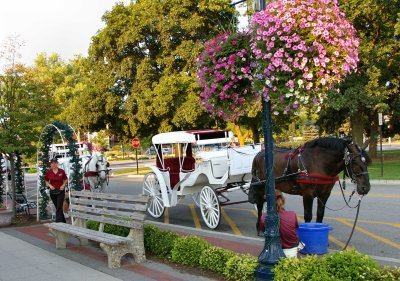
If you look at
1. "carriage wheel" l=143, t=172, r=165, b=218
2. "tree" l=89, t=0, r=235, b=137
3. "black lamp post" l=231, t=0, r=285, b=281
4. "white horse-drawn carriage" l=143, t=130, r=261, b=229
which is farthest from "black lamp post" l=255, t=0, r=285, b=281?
"tree" l=89, t=0, r=235, b=137

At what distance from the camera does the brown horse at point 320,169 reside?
24.0 ft

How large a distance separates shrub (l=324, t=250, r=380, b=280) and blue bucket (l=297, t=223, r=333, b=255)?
156cm

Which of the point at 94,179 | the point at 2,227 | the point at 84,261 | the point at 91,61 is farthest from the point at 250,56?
the point at 91,61

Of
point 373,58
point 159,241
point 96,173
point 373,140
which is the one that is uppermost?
point 373,58

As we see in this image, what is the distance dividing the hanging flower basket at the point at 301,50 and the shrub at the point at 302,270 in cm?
191

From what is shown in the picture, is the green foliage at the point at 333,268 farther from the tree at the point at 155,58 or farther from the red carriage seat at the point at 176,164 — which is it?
the tree at the point at 155,58

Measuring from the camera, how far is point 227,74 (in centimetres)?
581

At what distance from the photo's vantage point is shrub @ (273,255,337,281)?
511 centimetres

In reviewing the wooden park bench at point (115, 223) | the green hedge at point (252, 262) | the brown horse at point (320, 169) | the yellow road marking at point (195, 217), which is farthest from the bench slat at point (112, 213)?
the yellow road marking at point (195, 217)

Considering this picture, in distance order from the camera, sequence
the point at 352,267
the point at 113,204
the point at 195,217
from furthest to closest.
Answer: the point at 195,217, the point at 113,204, the point at 352,267

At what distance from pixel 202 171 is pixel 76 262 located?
408 centimetres

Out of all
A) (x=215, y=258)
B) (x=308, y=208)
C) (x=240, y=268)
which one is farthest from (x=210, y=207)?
(x=240, y=268)

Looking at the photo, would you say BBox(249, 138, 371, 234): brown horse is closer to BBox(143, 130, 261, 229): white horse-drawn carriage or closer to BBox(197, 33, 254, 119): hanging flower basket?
BBox(143, 130, 261, 229): white horse-drawn carriage

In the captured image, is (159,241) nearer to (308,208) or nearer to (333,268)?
(308,208)
